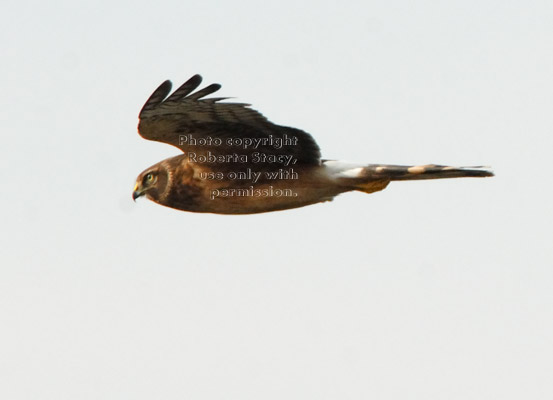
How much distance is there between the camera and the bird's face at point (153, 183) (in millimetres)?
12898

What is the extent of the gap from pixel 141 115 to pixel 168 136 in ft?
1.38

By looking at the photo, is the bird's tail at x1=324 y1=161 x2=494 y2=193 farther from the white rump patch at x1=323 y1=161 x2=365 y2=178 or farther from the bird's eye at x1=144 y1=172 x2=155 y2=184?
the bird's eye at x1=144 y1=172 x2=155 y2=184

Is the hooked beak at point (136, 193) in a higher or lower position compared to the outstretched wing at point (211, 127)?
lower

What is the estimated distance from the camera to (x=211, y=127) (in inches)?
481

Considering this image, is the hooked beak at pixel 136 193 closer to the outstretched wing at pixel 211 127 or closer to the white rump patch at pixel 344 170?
the outstretched wing at pixel 211 127

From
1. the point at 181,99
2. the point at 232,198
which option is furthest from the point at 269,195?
the point at 181,99

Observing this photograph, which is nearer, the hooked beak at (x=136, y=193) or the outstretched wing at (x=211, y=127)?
the outstretched wing at (x=211, y=127)

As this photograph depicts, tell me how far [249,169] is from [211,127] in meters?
0.57

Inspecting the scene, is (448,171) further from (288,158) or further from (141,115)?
(141,115)

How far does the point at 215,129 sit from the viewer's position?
40.1 ft

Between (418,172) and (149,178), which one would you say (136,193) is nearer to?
(149,178)

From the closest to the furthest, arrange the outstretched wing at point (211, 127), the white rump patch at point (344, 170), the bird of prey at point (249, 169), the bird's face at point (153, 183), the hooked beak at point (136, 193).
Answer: the outstretched wing at point (211, 127) → the bird of prey at point (249, 169) → the white rump patch at point (344, 170) → the bird's face at point (153, 183) → the hooked beak at point (136, 193)

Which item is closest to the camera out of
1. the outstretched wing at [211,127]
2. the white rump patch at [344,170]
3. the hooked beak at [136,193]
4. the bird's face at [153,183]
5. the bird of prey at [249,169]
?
the outstretched wing at [211,127]

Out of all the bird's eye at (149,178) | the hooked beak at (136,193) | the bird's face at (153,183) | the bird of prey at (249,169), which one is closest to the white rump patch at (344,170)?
the bird of prey at (249,169)
